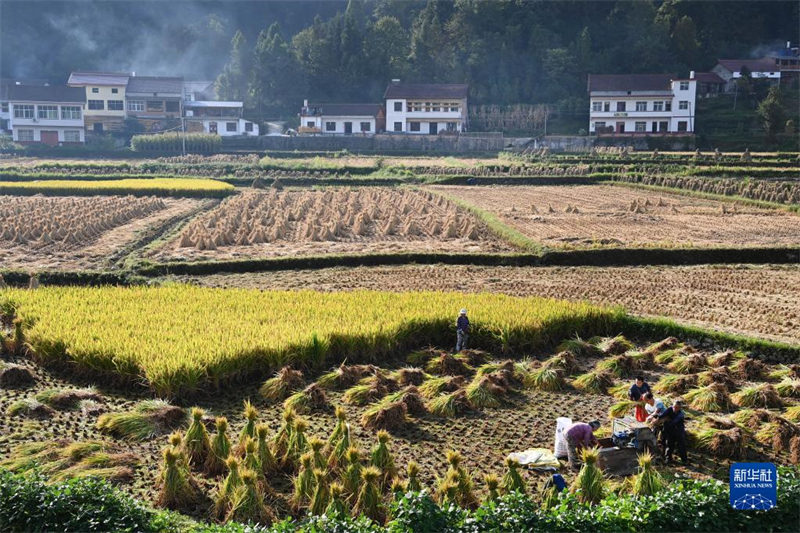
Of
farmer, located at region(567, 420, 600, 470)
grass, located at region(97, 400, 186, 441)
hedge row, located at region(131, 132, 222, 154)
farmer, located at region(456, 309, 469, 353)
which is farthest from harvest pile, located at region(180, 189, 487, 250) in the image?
hedge row, located at region(131, 132, 222, 154)

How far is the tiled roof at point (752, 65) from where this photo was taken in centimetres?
7094

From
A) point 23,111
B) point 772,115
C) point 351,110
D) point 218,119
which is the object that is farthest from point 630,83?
point 23,111

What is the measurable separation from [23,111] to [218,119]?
49.1 ft

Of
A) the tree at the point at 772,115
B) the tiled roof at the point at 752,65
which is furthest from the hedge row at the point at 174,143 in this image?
the tiled roof at the point at 752,65

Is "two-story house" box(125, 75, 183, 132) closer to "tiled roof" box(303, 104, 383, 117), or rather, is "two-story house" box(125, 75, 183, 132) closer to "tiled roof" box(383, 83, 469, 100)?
"tiled roof" box(303, 104, 383, 117)

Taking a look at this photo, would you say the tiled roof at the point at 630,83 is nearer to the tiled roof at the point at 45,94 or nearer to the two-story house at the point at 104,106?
the two-story house at the point at 104,106

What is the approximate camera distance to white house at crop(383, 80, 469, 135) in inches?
2635

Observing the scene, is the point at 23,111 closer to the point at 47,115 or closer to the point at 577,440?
the point at 47,115

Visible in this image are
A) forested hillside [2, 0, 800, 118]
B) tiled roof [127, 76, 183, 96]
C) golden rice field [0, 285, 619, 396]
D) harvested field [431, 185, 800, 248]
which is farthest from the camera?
forested hillside [2, 0, 800, 118]

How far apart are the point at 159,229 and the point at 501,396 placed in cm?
1829

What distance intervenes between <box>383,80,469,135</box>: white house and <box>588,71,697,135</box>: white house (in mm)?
10404

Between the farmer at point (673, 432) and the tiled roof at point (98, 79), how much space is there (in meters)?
69.0

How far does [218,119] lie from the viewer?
68.8 m

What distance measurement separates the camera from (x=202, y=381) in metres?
11.1
